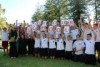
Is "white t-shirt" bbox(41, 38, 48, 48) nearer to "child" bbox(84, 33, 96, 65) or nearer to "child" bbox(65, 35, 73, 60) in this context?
"child" bbox(65, 35, 73, 60)

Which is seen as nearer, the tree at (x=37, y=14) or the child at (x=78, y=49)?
the child at (x=78, y=49)

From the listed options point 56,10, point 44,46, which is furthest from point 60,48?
point 56,10

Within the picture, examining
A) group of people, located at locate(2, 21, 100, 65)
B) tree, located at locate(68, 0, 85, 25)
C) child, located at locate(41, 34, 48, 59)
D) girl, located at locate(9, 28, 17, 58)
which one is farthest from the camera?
tree, located at locate(68, 0, 85, 25)

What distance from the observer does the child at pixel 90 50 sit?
Answer: 13.0 m

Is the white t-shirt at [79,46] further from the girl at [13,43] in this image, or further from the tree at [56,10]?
the tree at [56,10]

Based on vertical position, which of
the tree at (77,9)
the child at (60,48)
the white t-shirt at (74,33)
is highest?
the tree at (77,9)

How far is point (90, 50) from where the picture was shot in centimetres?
1315

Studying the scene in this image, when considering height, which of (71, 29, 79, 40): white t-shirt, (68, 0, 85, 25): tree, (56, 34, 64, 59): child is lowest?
(56, 34, 64, 59): child

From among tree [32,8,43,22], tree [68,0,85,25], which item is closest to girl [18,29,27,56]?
tree [68,0,85,25]

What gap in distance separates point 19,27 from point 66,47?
356cm

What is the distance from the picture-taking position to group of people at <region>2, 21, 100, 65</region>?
1331 cm

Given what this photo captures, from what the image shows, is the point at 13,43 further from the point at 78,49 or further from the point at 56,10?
the point at 56,10

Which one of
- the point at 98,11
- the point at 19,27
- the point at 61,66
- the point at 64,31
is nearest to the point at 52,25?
the point at 64,31


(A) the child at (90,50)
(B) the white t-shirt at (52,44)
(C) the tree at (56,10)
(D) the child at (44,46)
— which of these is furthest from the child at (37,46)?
(C) the tree at (56,10)
